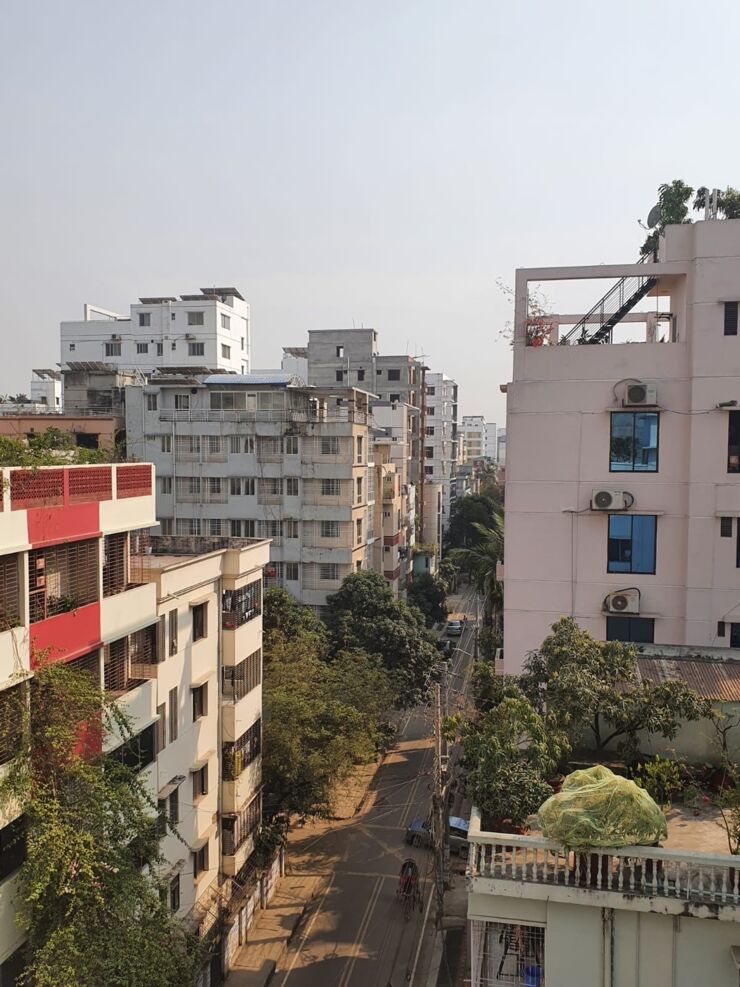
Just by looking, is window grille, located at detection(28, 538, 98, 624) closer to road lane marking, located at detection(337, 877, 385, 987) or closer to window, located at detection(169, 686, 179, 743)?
window, located at detection(169, 686, 179, 743)

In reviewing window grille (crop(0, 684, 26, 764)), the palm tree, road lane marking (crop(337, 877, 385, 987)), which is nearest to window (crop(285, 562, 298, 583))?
the palm tree

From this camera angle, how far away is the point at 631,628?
1967 centimetres

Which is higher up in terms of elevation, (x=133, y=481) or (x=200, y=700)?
(x=133, y=481)

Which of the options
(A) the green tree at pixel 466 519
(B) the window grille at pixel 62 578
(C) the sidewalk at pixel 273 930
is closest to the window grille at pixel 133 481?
(B) the window grille at pixel 62 578

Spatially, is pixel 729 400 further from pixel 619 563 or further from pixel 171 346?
pixel 171 346

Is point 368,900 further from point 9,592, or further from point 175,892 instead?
point 9,592

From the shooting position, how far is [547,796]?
406 inches

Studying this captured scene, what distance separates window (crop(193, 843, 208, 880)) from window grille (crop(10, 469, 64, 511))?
31.6 ft

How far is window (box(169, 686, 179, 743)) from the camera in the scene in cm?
1659

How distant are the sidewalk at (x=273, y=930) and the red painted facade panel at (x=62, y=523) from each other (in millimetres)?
11089

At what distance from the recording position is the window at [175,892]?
16547 millimetres

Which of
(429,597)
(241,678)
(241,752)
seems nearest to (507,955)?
(241,678)

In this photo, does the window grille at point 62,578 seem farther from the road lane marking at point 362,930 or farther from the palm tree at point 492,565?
the palm tree at point 492,565

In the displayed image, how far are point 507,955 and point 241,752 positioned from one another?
1101 centimetres
